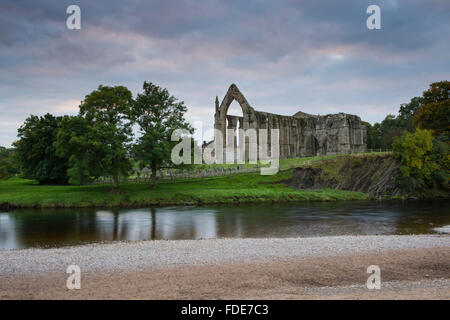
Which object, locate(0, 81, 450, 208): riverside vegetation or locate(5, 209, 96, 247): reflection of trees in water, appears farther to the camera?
locate(0, 81, 450, 208): riverside vegetation

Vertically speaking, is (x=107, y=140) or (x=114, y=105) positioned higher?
(x=114, y=105)

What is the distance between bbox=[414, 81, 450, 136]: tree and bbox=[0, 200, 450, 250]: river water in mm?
28341

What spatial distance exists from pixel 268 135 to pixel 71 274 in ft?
204

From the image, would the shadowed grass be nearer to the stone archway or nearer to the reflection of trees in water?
the reflection of trees in water

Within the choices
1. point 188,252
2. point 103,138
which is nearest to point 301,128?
point 103,138

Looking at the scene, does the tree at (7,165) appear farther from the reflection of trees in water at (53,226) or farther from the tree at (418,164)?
the tree at (418,164)

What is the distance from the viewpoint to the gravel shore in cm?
1148

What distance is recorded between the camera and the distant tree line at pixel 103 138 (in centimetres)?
3400

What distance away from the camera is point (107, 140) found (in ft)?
113

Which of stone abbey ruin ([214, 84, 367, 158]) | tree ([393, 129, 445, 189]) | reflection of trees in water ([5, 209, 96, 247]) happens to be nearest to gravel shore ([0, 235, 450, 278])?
reflection of trees in water ([5, 209, 96, 247])

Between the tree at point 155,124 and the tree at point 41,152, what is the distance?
34.3ft

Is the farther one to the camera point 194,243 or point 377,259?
point 194,243

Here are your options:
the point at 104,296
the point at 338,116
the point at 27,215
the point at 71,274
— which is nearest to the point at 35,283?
the point at 71,274

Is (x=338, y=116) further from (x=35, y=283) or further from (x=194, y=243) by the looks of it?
(x=35, y=283)
